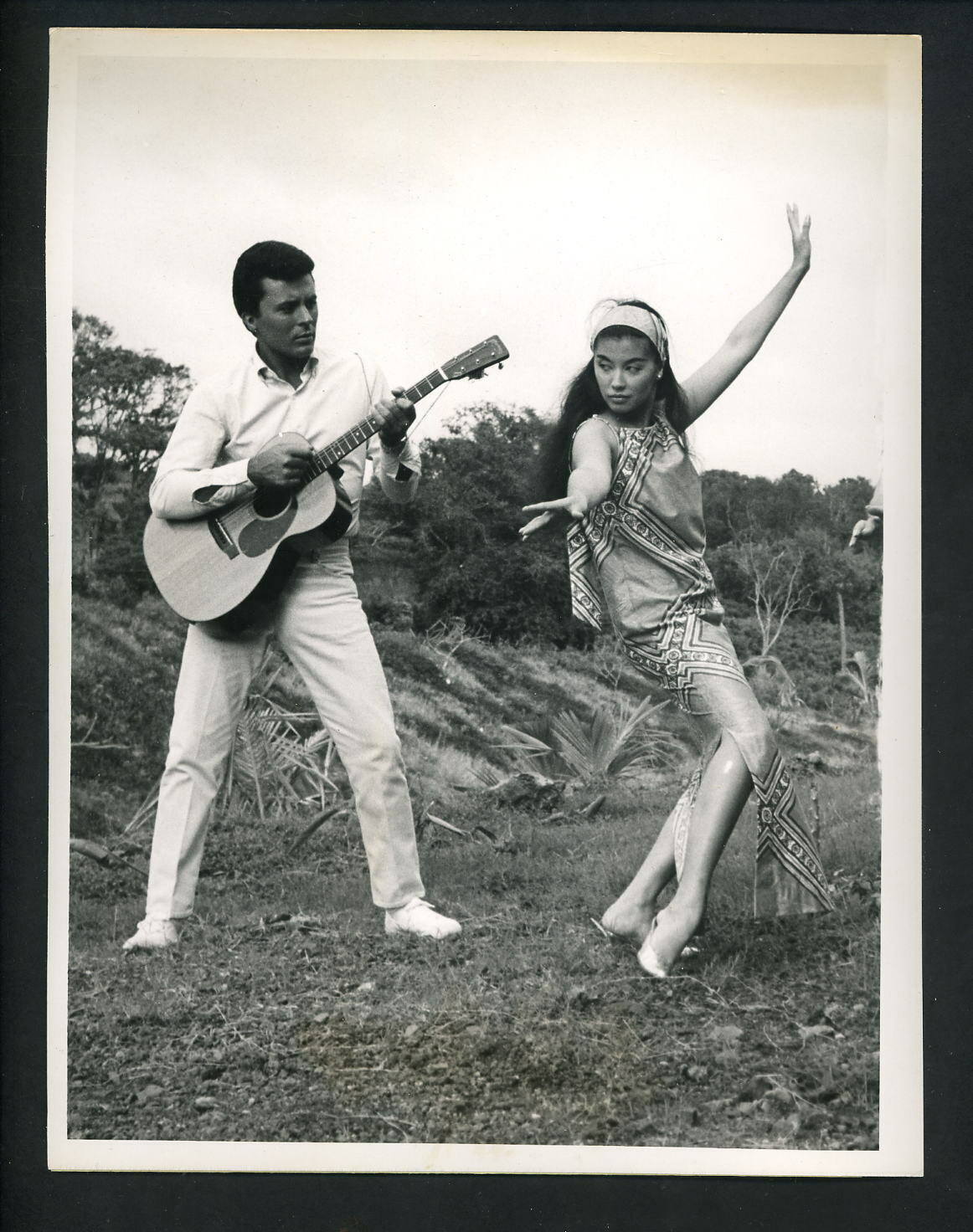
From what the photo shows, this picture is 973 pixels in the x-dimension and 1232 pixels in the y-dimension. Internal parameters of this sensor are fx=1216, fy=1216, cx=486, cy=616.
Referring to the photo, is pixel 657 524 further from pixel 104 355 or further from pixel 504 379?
pixel 104 355

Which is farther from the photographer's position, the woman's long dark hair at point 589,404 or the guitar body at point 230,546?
the woman's long dark hair at point 589,404

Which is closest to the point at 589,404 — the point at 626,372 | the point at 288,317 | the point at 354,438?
the point at 626,372

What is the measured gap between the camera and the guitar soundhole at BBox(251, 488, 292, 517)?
3787mm

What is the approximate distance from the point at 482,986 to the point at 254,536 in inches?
61.5

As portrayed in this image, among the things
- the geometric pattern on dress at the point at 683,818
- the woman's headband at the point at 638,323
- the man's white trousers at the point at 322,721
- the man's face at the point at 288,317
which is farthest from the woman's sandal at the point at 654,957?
the man's face at the point at 288,317

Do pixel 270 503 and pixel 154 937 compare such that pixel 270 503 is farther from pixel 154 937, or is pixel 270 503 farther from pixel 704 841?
pixel 704 841

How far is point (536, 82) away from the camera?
12.6 feet

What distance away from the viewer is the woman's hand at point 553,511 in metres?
3.76

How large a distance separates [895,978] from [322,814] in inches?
73.3

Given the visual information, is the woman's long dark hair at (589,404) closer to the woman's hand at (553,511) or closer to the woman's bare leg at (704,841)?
the woman's hand at (553,511)

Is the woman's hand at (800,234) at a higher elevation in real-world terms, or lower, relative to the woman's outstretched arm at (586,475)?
higher

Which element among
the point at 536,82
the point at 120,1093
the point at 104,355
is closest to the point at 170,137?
the point at 104,355

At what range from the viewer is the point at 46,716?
3881 mm

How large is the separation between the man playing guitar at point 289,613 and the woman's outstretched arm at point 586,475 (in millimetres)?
426
